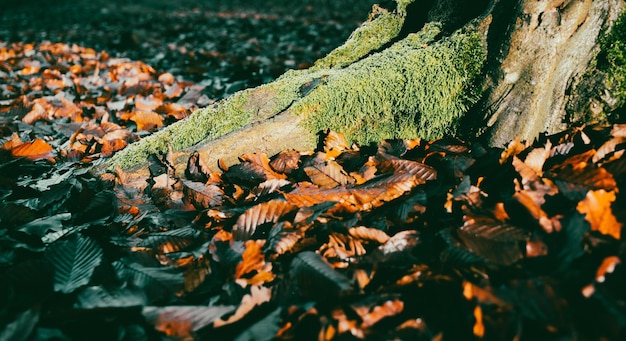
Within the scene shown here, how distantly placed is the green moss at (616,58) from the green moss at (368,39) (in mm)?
1217

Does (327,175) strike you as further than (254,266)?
Yes

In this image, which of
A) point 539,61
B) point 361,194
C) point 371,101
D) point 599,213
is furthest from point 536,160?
point 371,101

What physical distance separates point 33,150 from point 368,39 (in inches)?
83.0

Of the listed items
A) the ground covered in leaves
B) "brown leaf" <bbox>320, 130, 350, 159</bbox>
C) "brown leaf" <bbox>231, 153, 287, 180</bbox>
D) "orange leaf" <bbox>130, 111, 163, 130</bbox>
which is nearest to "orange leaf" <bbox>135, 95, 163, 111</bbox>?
"orange leaf" <bbox>130, 111, 163, 130</bbox>

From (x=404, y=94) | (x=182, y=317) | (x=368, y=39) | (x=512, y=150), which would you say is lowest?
(x=182, y=317)

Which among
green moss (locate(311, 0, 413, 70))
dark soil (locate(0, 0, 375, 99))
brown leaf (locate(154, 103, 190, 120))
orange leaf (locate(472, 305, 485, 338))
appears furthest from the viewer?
dark soil (locate(0, 0, 375, 99))

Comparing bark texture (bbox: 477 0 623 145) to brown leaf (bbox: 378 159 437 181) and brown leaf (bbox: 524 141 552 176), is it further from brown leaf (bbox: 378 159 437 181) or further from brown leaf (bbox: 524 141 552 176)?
brown leaf (bbox: 378 159 437 181)

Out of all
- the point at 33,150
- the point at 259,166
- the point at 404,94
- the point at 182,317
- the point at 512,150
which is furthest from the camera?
the point at 33,150

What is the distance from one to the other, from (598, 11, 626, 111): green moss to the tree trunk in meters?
0.03

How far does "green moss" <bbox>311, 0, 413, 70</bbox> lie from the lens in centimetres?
254

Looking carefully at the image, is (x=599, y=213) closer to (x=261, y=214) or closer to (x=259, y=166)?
(x=261, y=214)

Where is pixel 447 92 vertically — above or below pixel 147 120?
above

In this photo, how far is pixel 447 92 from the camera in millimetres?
1954

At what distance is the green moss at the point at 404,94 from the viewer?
6.37 ft
